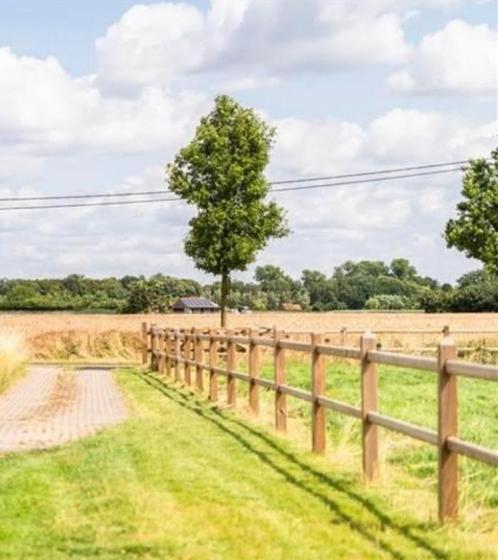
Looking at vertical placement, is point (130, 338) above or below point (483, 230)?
below

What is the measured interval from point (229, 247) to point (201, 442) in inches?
1121

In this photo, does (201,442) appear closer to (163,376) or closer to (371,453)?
(371,453)

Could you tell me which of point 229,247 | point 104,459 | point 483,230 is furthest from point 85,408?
point 483,230

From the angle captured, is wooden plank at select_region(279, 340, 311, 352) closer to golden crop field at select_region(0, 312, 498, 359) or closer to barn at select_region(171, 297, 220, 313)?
golden crop field at select_region(0, 312, 498, 359)

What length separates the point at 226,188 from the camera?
→ 41531mm

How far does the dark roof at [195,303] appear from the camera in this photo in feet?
404

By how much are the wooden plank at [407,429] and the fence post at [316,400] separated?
6.20 feet

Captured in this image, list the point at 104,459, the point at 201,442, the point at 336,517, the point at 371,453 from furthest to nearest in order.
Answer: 1. the point at 201,442
2. the point at 104,459
3. the point at 371,453
4. the point at 336,517

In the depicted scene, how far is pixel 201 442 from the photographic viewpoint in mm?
12945

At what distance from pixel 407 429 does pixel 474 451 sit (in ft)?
4.35

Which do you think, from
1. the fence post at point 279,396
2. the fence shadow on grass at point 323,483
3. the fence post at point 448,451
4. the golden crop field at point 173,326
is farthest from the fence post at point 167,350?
the fence post at point 448,451

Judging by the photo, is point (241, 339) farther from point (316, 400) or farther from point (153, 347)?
point (153, 347)

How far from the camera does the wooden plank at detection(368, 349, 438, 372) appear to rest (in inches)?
338

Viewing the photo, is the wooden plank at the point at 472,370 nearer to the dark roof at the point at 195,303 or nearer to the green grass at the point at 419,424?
the green grass at the point at 419,424
